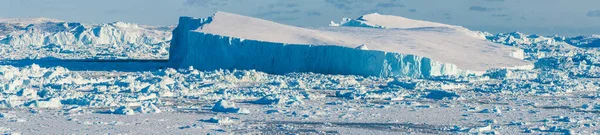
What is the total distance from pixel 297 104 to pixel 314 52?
935 centimetres

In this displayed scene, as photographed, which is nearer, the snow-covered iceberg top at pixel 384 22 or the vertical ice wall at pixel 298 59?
the vertical ice wall at pixel 298 59

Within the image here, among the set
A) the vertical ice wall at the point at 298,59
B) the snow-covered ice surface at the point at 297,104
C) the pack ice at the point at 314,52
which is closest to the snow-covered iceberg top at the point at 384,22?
the pack ice at the point at 314,52

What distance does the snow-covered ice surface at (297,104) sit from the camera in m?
11.6

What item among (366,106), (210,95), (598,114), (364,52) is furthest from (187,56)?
(598,114)

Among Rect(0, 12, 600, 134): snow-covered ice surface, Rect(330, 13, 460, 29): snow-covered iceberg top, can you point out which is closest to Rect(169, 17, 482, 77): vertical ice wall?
Rect(0, 12, 600, 134): snow-covered ice surface

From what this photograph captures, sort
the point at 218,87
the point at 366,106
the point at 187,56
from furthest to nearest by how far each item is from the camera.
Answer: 1. the point at 187,56
2. the point at 218,87
3. the point at 366,106

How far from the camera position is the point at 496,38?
43938 millimetres

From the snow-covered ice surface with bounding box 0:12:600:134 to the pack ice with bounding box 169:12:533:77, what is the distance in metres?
0.68

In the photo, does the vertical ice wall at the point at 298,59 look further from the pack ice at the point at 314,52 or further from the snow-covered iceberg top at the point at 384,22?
the snow-covered iceberg top at the point at 384,22

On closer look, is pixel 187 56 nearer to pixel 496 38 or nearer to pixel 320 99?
pixel 320 99

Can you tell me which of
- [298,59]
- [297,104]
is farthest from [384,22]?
[297,104]

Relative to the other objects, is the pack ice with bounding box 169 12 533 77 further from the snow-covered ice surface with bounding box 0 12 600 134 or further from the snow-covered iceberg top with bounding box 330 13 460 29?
the snow-covered iceberg top with bounding box 330 13 460 29

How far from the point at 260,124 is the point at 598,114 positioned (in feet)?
18.2

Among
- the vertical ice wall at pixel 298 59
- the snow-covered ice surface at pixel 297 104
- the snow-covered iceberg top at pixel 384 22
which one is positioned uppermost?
the snow-covered iceberg top at pixel 384 22
